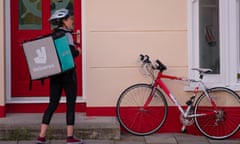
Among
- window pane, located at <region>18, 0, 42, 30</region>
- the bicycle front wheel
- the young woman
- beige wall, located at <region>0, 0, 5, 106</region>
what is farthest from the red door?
the young woman

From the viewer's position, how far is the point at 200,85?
8633mm

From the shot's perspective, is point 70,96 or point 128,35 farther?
point 128,35

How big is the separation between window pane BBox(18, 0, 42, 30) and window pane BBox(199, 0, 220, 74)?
248cm

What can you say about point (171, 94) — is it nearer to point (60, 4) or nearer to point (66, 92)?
point (66, 92)

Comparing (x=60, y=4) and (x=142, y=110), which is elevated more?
(x=60, y=4)

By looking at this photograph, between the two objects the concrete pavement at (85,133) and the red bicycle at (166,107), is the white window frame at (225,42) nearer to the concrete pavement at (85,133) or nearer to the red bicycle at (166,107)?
the red bicycle at (166,107)

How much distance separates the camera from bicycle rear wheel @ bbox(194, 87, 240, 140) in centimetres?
862

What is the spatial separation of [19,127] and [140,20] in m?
2.36

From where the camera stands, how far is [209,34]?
9000 mm

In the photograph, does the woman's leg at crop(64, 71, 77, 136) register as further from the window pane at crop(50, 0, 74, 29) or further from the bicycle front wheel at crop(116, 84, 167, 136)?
the window pane at crop(50, 0, 74, 29)

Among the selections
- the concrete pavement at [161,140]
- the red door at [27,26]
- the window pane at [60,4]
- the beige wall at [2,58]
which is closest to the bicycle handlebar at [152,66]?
the concrete pavement at [161,140]

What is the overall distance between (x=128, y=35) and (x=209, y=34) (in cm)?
124

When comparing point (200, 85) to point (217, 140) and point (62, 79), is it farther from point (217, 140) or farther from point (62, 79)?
point (62, 79)

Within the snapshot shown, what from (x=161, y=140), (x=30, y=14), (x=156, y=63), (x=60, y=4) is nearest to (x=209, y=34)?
(x=156, y=63)
